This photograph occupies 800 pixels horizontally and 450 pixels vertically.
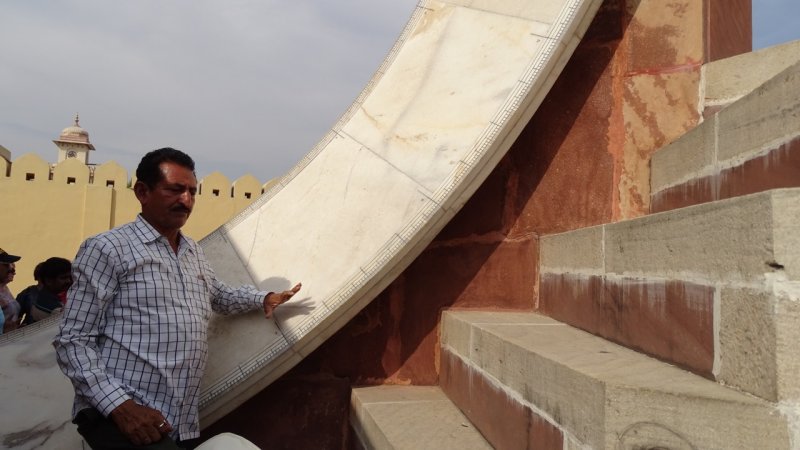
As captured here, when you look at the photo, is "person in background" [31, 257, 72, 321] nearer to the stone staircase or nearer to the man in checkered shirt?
the man in checkered shirt

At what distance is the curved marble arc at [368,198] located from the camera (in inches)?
79.5

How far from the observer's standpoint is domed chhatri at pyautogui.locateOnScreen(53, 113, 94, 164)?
68.5 ft

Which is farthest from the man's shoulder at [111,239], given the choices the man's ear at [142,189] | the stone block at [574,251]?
the stone block at [574,251]

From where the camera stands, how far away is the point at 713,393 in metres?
1.02

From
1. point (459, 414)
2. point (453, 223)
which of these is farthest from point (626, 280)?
point (453, 223)

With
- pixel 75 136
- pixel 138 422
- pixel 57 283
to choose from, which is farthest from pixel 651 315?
pixel 75 136

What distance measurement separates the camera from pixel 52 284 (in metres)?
4.33

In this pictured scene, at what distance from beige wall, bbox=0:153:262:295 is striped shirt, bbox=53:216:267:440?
844 cm

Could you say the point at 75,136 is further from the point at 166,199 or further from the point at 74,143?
the point at 166,199

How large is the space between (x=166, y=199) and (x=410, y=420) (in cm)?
107

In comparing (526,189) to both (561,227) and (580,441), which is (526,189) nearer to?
(561,227)

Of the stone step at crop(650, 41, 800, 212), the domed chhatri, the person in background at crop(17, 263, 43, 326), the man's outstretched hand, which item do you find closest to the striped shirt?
the man's outstretched hand

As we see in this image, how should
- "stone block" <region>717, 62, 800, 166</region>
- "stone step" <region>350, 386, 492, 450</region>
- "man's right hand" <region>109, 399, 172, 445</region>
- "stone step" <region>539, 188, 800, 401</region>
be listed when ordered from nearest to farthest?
"stone step" <region>539, 188, 800, 401</region> < "stone block" <region>717, 62, 800, 166</region> < "man's right hand" <region>109, 399, 172, 445</region> < "stone step" <region>350, 386, 492, 450</region>

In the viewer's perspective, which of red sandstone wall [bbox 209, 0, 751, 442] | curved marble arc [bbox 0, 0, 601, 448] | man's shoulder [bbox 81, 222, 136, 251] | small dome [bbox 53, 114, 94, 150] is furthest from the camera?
small dome [bbox 53, 114, 94, 150]
